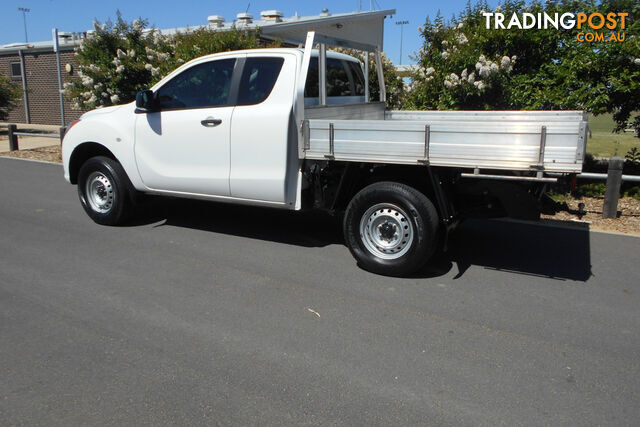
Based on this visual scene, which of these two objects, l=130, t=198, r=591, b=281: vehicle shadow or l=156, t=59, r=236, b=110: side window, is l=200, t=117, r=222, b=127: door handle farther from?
l=130, t=198, r=591, b=281: vehicle shadow

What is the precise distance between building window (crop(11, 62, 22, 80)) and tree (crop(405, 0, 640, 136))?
21749mm

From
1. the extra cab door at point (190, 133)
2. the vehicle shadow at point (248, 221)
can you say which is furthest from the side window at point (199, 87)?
the vehicle shadow at point (248, 221)

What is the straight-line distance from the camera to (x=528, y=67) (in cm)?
949

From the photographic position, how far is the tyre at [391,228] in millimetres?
5324

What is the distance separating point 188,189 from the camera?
6754 mm

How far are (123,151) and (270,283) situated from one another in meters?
3.03

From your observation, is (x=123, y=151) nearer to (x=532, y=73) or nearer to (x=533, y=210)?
(x=533, y=210)

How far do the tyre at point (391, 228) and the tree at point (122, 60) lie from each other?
8349mm

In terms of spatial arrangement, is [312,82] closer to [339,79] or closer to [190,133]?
[339,79]

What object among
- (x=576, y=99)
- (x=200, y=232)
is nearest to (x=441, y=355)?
(x=200, y=232)

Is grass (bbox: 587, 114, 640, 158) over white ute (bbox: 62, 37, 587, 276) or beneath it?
beneath

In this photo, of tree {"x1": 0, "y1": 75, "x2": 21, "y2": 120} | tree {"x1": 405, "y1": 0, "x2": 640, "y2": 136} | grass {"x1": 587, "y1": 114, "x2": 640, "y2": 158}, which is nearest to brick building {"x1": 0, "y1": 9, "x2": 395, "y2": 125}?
tree {"x1": 0, "y1": 75, "x2": 21, "y2": 120}

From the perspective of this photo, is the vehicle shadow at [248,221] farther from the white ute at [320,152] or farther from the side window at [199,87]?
the side window at [199,87]

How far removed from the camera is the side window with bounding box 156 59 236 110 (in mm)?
6438
